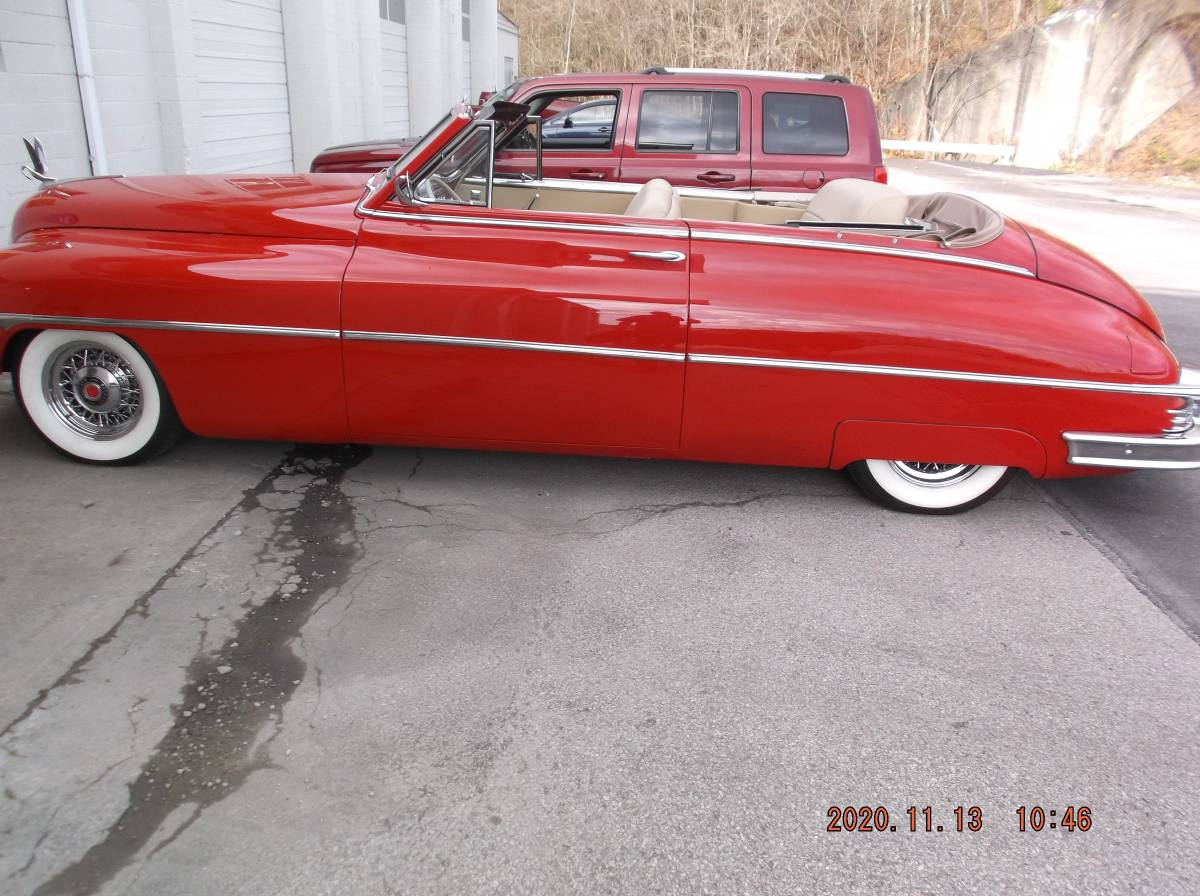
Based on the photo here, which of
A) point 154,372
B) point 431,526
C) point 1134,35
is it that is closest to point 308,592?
point 431,526

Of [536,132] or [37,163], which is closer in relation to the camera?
[37,163]

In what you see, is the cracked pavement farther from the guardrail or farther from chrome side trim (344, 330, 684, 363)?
the guardrail

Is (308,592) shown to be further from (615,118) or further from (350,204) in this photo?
(615,118)

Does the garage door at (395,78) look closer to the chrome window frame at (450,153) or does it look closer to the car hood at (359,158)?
the car hood at (359,158)

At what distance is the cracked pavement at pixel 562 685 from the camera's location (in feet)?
7.25

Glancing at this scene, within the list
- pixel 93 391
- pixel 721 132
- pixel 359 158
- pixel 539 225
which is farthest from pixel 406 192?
pixel 359 158

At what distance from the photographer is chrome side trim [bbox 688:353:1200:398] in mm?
3693

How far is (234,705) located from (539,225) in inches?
85.2

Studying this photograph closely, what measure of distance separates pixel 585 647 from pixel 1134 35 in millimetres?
25191

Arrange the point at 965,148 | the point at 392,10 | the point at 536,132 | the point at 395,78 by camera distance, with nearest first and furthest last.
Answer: the point at 536,132, the point at 392,10, the point at 395,78, the point at 965,148

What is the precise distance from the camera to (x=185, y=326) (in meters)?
3.81

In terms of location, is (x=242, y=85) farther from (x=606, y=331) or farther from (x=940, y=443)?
(x=940, y=443)

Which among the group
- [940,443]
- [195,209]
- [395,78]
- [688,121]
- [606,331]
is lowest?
[940,443]

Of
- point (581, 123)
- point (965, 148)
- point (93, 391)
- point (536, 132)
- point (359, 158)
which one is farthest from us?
point (965, 148)
